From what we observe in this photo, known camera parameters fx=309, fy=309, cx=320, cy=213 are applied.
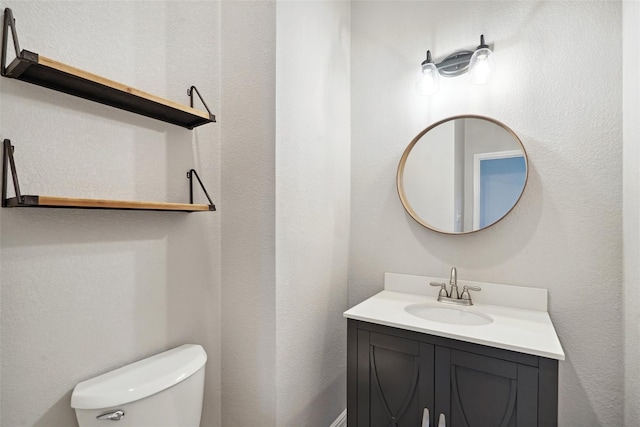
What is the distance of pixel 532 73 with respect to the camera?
143 centimetres

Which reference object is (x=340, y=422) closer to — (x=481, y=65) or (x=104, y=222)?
(x=104, y=222)

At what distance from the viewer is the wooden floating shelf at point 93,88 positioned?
81 cm

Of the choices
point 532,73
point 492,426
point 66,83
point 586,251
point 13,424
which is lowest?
point 492,426

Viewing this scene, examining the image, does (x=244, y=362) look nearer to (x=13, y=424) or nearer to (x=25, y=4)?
(x=13, y=424)

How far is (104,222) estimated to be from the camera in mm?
1048

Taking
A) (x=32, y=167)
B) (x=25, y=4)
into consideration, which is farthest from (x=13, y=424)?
(x=25, y=4)

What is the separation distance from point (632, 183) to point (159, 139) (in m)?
1.81

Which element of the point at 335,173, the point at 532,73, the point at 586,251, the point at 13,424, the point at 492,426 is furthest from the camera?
the point at 335,173

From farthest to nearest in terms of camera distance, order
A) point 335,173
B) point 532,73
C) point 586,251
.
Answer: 1. point 335,173
2. point 532,73
3. point 586,251

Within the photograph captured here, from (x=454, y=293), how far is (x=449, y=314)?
12 cm

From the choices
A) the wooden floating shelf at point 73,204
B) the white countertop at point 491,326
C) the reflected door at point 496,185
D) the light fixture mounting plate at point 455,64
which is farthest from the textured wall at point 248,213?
the reflected door at point 496,185

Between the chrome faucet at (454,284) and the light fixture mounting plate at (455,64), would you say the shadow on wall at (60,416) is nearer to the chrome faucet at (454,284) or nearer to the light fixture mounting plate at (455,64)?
the chrome faucet at (454,284)

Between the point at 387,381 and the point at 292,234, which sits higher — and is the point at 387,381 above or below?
below

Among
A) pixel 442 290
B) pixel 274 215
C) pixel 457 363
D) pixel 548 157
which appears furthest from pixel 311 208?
pixel 548 157
